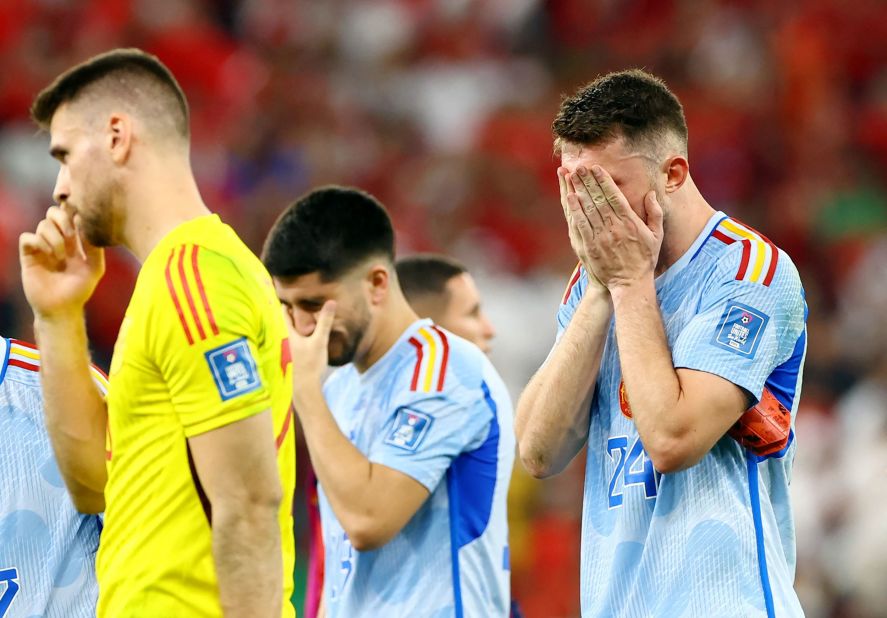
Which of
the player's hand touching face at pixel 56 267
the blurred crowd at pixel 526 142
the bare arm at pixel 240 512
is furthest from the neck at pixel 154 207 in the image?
the blurred crowd at pixel 526 142

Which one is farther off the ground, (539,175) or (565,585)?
(539,175)

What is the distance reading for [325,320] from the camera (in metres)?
4.47

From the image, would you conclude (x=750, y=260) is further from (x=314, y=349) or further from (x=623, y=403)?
(x=314, y=349)

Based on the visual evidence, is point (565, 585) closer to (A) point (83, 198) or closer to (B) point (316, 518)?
(B) point (316, 518)

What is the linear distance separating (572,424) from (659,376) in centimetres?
39

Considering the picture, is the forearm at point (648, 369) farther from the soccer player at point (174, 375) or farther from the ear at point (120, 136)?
the ear at point (120, 136)

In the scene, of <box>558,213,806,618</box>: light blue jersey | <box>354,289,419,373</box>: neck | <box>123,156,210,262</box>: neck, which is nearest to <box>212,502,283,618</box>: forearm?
<box>123,156,210,262</box>: neck

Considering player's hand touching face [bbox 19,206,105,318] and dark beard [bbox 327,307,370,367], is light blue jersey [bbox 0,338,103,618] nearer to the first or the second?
player's hand touching face [bbox 19,206,105,318]

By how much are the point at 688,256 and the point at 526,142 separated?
8.28m

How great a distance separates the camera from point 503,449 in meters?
4.57

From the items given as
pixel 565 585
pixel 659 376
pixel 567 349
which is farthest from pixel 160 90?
pixel 565 585

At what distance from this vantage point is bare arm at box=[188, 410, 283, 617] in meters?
3.18

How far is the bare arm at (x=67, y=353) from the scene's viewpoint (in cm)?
379

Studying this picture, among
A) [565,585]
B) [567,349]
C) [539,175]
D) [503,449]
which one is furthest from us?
[539,175]
